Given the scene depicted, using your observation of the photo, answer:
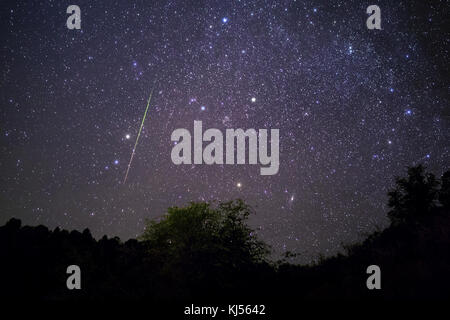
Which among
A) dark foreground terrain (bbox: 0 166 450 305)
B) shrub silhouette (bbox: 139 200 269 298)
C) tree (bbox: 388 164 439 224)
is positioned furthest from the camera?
tree (bbox: 388 164 439 224)

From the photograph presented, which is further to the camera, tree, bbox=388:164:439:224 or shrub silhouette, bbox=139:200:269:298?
tree, bbox=388:164:439:224

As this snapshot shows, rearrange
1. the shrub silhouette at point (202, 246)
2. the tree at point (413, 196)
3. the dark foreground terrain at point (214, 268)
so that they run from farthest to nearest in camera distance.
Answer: the tree at point (413, 196), the shrub silhouette at point (202, 246), the dark foreground terrain at point (214, 268)

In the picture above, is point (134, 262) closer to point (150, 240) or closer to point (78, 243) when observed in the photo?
point (150, 240)

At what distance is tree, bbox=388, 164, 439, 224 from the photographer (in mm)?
26906

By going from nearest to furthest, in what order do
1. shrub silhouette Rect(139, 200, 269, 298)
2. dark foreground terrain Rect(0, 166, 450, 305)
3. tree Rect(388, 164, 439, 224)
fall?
dark foreground terrain Rect(0, 166, 450, 305) → shrub silhouette Rect(139, 200, 269, 298) → tree Rect(388, 164, 439, 224)

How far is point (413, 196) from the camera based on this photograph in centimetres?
2806

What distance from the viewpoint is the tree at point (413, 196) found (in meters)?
26.9

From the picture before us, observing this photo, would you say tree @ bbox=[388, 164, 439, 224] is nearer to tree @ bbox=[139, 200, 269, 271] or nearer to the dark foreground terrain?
the dark foreground terrain

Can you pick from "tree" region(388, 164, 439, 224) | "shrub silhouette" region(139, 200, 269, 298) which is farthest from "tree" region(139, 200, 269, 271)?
"tree" region(388, 164, 439, 224)

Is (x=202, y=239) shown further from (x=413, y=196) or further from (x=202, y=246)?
(x=413, y=196)

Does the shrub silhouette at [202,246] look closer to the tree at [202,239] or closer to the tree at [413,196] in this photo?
the tree at [202,239]

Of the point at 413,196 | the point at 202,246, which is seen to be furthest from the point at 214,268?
the point at 413,196

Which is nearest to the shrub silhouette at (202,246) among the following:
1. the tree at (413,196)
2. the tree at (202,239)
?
the tree at (202,239)

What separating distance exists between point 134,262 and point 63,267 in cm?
396
